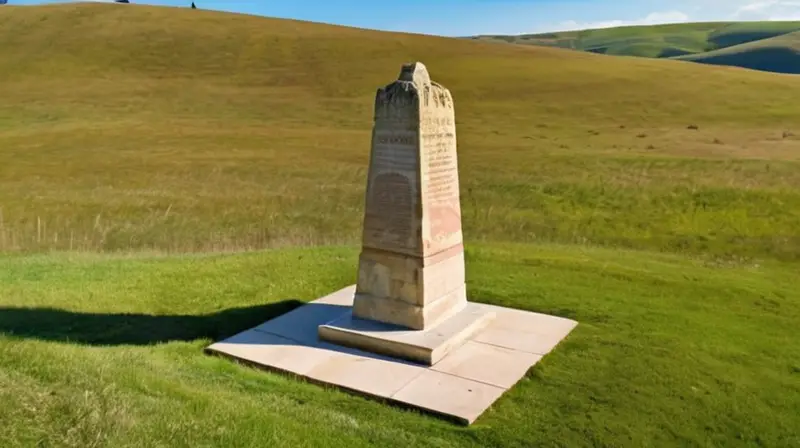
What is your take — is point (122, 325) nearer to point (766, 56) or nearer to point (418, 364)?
point (418, 364)

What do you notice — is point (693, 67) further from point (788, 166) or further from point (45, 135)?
point (45, 135)

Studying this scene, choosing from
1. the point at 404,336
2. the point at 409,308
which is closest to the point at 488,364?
the point at 404,336

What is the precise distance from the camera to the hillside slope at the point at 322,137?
20781mm

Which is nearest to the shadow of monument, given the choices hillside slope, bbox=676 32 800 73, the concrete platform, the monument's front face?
the concrete platform

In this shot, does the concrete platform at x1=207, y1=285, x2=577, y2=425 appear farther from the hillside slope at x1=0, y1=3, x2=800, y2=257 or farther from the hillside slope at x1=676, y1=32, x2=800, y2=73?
the hillside slope at x1=676, y1=32, x2=800, y2=73

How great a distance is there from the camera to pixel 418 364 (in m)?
9.38

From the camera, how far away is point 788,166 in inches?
1066

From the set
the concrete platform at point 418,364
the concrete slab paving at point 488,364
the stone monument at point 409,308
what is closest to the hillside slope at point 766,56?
the concrete platform at point 418,364

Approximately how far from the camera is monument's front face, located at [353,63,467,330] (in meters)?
9.61

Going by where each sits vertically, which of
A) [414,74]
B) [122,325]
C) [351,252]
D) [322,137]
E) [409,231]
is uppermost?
[414,74]

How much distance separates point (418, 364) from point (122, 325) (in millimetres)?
4739

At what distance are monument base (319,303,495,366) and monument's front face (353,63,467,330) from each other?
18cm

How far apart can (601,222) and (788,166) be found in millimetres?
10943

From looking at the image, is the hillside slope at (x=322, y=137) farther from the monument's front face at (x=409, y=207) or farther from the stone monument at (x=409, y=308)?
the monument's front face at (x=409, y=207)
